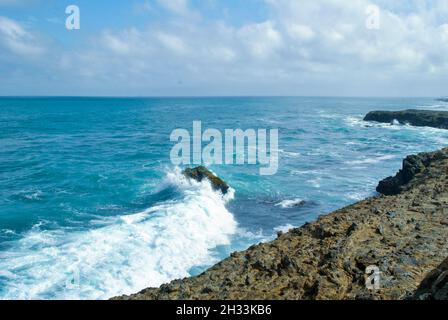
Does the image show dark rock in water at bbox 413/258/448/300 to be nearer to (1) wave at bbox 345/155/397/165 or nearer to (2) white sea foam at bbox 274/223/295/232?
(2) white sea foam at bbox 274/223/295/232

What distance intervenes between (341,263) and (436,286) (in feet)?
11.6

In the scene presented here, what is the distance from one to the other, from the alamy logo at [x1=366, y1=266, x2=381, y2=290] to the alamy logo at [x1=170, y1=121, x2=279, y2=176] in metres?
27.7

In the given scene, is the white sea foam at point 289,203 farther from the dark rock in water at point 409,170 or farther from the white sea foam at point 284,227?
the dark rock in water at point 409,170

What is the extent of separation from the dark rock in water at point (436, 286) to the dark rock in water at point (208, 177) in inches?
904

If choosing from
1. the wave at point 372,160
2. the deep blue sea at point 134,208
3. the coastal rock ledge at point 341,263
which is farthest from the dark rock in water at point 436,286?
the wave at point 372,160

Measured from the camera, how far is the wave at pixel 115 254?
1570 cm

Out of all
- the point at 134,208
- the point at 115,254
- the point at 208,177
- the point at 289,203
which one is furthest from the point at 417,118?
the point at 115,254

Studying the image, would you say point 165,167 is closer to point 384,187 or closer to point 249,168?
point 249,168

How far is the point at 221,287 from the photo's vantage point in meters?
9.55

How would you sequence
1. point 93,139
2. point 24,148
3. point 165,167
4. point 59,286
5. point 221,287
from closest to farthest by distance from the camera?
point 221,287 < point 59,286 < point 165,167 < point 24,148 < point 93,139

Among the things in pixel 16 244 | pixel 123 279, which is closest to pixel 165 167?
pixel 16 244

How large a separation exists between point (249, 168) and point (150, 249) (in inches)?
873

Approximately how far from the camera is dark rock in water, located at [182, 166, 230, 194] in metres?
29.9
